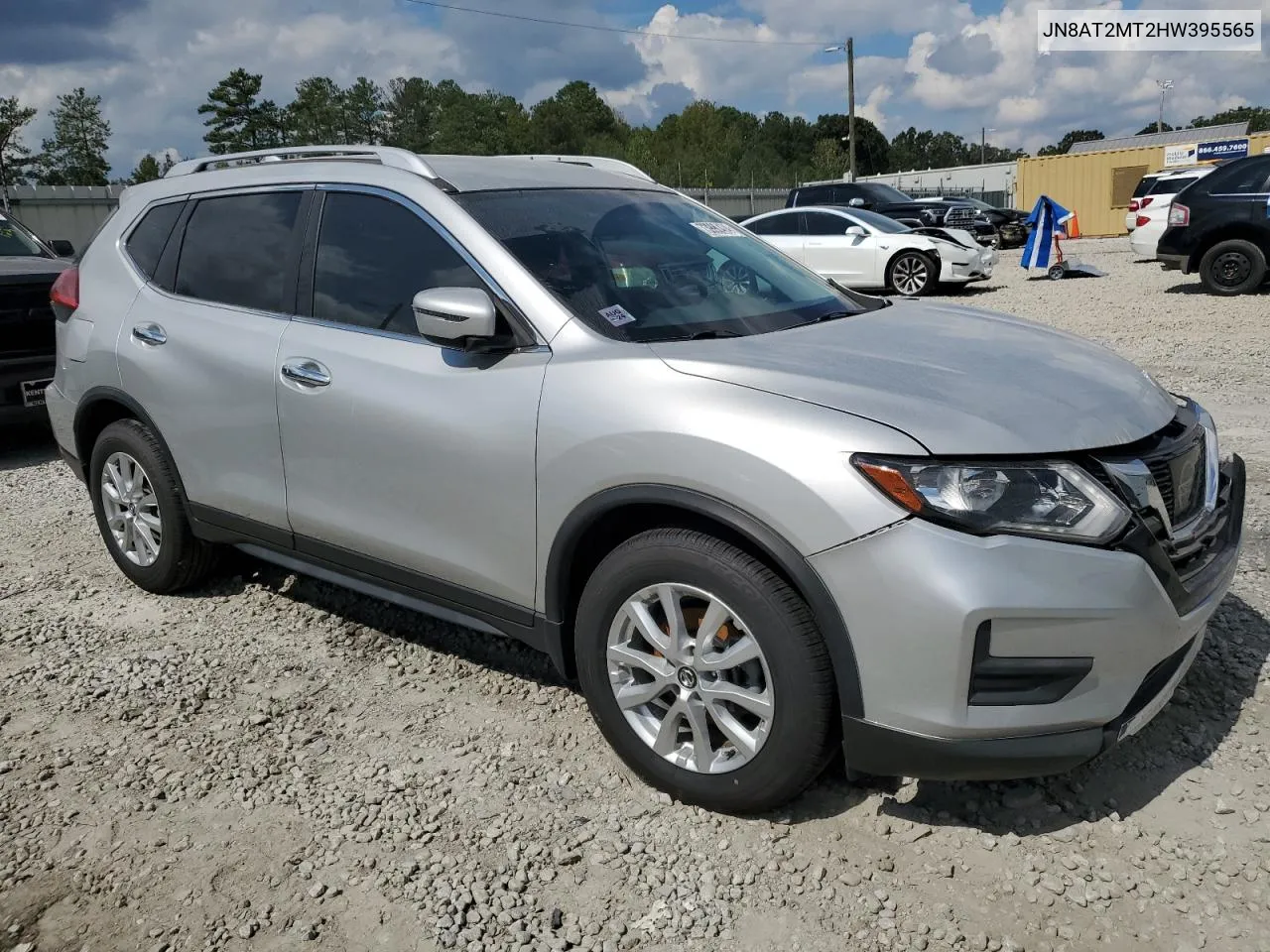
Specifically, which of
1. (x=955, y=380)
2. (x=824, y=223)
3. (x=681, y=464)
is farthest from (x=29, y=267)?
(x=824, y=223)

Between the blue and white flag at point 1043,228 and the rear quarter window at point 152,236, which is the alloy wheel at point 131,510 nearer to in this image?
the rear quarter window at point 152,236

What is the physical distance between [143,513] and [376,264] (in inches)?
72.8

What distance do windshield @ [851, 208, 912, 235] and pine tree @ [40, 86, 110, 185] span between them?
217 feet

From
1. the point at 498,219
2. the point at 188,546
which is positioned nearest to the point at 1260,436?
the point at 498,219

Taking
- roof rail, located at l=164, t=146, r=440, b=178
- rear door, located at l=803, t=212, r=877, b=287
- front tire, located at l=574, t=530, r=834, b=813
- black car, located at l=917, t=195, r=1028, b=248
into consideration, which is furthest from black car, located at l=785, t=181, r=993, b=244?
front tire, located at l=574, t=530, r=834, b=813

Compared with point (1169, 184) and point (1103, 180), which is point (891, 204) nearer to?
point (1169, 184)

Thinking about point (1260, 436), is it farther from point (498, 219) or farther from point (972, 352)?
point (498, 219)

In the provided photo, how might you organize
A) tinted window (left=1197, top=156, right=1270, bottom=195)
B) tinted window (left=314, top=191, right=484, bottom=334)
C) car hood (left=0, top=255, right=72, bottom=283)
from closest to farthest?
tinted window (left=314, top=191, right=484, bottom=334) < car hood (left=0, top=255, right=72, bottom=283) < tinted window (left=1197, top=156, right=1270, bottom=195)

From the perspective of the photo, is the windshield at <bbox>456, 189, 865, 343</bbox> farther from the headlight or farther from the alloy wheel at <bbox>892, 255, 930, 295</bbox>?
the alloy wheel at <bbox>892, 255, 930, 295</bbox>

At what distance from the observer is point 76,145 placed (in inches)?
2721

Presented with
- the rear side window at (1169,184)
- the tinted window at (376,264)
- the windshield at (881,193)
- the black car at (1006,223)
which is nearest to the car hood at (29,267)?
the tinted window at (376,264)

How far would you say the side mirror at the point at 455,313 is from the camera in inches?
111

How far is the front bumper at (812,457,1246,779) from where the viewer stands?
7.36 feet

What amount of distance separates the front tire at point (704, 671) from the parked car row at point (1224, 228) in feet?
40.8
